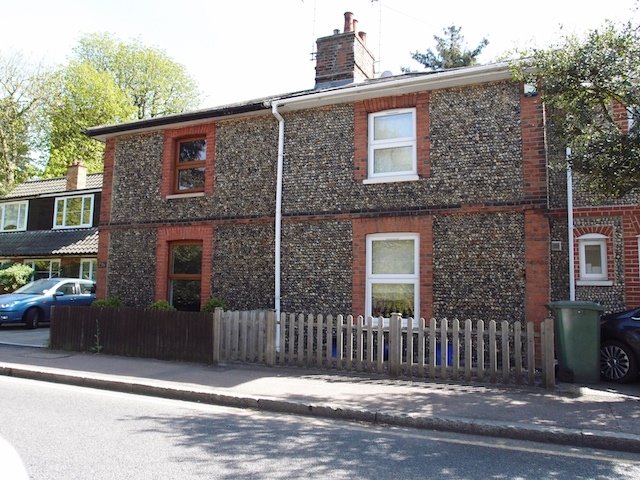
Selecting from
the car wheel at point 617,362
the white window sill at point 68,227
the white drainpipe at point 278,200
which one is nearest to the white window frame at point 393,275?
the white drainpipe at point 278,200

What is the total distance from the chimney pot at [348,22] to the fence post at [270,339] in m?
9.16

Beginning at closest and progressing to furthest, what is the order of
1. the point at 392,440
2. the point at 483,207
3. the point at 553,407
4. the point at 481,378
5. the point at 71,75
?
the point at 392,440
the point at 553,407
the point at 481,378
the point at 483,207
the point at 71,75

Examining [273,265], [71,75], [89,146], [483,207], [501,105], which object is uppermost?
[71,75]

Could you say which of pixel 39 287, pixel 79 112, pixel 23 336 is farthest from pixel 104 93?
pixel 23 336

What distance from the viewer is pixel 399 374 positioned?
8266mm

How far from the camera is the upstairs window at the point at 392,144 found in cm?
1064

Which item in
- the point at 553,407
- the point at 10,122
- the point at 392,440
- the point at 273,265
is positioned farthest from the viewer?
the point at 10,122

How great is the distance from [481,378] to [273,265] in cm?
531

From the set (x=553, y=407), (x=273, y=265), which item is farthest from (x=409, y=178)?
(x=553, y=407)

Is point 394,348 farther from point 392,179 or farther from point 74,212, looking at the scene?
point 74,212

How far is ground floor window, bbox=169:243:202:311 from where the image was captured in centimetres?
1272

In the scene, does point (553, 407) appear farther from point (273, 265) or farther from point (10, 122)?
point (10, 122)

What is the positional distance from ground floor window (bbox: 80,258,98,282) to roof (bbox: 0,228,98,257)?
81 cm

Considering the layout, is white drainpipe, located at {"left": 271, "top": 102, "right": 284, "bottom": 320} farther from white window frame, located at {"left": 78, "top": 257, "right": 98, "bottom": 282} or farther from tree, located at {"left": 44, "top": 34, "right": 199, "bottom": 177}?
tree, located at {"left": 44, "top": 34, "right": 199, "bottom": 177}
